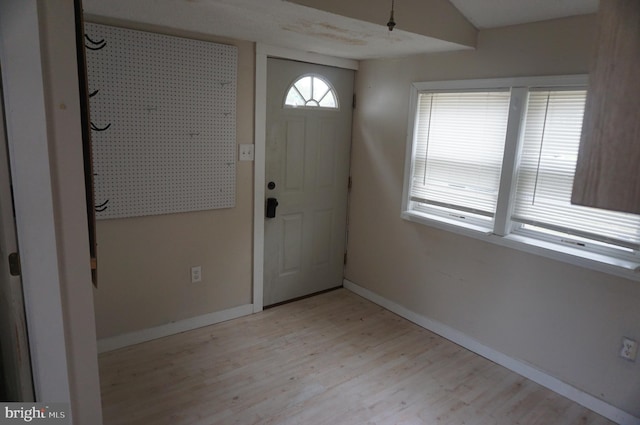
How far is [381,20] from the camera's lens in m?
2.13

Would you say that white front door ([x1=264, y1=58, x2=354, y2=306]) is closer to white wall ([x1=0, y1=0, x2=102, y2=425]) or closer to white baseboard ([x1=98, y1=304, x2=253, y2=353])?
white baseboard ([x1=98, y1=304, x2=253, y2=353])

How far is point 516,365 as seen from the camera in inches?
104

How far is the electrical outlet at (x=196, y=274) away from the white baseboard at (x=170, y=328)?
30 cm

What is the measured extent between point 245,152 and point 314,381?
166 cm

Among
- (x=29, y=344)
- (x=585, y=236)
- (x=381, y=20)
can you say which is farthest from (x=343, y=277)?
(x=29, y=344)

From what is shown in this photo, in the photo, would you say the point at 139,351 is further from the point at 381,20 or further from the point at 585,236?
the point at 585,236

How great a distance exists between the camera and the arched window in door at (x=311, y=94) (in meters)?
3.24

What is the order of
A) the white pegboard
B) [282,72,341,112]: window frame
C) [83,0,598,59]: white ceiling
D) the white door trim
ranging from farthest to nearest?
[282,72,341,112]: window frame < the white pegboard < [83,0,598,59]: white ceiling < the white door trim

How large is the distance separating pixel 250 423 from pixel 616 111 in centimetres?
217

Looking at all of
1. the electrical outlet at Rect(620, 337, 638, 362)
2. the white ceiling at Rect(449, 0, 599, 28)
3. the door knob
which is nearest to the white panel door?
the door knob

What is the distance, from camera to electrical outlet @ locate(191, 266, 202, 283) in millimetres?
2955

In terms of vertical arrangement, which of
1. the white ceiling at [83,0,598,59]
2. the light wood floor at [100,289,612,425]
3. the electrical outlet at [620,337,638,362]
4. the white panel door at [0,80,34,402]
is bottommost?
the light wood floor at [100,289,612,425]

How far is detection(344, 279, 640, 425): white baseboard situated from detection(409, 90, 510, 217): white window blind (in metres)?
0.93

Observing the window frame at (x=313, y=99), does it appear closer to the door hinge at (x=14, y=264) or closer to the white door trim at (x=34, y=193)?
the white door trim at (x=34, y=193)
